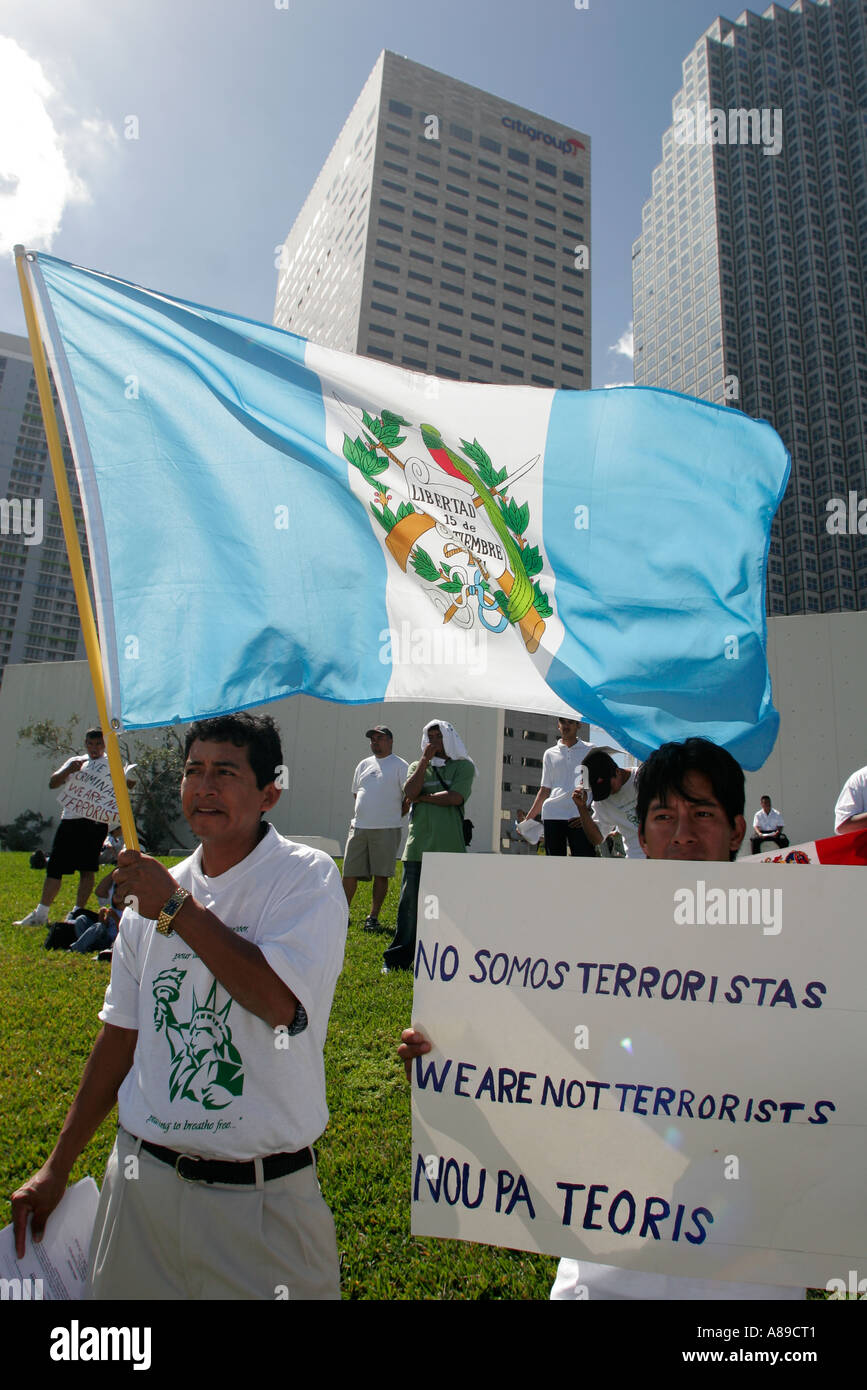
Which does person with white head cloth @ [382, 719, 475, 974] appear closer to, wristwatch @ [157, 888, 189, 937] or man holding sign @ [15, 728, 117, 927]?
man holding sign @ [15, 728, 117, 927]

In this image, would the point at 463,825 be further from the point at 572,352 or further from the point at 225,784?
the point at 572,352

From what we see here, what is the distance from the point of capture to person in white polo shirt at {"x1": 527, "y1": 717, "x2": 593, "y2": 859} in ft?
25.8

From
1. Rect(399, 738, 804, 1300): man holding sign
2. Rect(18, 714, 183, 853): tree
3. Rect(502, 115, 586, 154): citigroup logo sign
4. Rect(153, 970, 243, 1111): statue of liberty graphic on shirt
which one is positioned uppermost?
Rect(502, 115, 586, 154): citigroup logo sign

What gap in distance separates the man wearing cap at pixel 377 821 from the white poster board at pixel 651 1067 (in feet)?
19.0

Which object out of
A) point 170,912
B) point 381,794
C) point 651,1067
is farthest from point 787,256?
point 170,912

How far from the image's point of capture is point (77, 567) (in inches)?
84.9

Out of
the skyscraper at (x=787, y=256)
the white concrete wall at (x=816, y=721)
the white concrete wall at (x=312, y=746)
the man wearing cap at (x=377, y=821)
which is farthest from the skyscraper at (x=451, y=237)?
the man wearing cap at (x=377, y=821)

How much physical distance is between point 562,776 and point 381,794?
6.03 ft

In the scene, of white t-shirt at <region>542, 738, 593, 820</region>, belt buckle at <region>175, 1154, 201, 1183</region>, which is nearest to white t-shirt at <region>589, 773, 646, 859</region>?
white t-shirt at <region>542, 738, 593, 820</region>

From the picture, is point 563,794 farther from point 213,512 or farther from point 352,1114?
point 213,512

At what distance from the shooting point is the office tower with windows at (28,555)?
9344 cm

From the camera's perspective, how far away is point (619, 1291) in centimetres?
170

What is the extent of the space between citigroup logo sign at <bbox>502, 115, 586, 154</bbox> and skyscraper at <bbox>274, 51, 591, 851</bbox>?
0.56 feet

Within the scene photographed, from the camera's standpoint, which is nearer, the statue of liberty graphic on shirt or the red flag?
the statue of liberty graphic on shirt
